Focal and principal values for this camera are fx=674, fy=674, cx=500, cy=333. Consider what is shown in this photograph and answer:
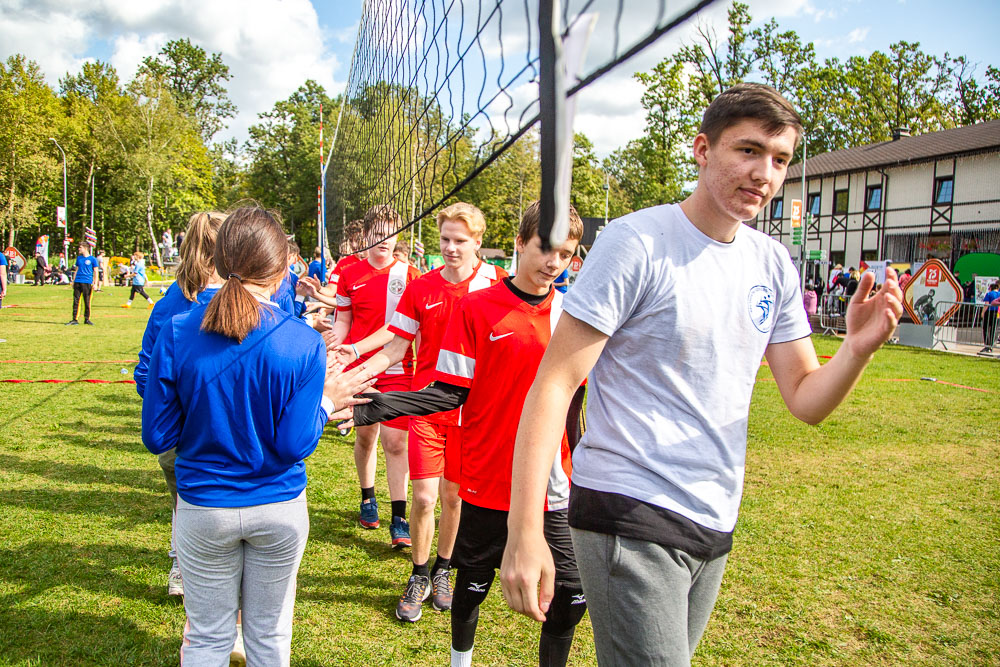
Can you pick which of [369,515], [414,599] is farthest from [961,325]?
[414,599]

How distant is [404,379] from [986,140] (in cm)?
3324

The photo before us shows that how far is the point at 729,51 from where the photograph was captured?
124ft

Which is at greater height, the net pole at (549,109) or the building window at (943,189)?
the building window at (943,189)

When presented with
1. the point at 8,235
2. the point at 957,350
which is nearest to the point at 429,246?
the point at 8,235

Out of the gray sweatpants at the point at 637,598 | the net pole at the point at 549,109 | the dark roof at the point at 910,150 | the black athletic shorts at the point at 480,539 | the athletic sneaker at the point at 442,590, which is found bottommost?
the athletic sneaker at the point at 442,590

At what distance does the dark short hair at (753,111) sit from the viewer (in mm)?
1678

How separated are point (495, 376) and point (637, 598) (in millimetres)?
1409

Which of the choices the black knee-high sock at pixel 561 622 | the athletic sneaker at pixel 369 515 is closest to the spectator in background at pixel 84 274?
the athletic sneaker at pixel 369 515

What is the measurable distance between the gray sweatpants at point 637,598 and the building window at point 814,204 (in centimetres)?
3948

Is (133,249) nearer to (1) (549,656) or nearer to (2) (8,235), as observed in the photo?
(2) (8,235)

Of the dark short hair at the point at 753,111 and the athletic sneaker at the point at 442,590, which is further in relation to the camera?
the athletic sneaker at the point at 442,590

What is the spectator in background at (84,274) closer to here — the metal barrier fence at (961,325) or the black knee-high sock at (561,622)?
the black knee-high sock at (561,622)

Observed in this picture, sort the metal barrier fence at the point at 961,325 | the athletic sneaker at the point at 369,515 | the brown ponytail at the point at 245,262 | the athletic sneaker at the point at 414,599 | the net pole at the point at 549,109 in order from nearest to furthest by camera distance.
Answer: the net pole at the point at 549,109, the brown ponytail at the point at 245,262, the athletic sneaker at the point at 414,599, the athletic sneaker at the point at 369,515, the metal barrier fence at the point at 961,325

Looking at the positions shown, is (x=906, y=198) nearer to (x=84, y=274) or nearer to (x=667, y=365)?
(x=84, y=274)
